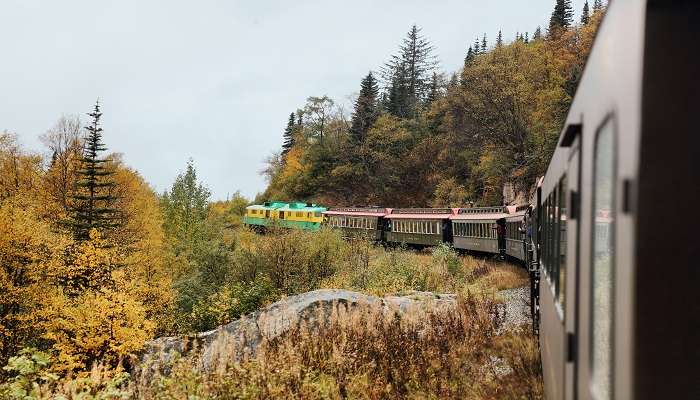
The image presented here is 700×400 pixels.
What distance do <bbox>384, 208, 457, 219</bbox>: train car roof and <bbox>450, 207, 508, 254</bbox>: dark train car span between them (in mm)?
842

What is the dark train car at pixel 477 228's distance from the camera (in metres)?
27.0

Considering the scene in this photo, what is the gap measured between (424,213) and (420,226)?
1578mm

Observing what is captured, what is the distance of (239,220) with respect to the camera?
7138cm

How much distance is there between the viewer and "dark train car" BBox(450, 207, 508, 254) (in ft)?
88.4

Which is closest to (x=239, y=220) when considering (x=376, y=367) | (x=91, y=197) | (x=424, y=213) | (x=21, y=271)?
(x=91, y=197)

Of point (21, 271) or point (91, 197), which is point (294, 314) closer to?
point (21, 271)

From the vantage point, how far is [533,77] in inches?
1806

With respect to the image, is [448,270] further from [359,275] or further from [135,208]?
[135,208]

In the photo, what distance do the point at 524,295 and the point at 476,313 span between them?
5.35m

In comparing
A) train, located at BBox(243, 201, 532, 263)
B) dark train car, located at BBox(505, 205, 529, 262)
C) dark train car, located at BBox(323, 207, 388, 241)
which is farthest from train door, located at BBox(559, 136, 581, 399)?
dark train car, located at BBox(323, 207, 388, 241)

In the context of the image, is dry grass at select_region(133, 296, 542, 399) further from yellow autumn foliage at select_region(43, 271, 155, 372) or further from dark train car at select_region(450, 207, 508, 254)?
dark train car at select_region(450, 207, 508, 254)

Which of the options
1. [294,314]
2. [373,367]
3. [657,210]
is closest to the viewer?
[657,210]

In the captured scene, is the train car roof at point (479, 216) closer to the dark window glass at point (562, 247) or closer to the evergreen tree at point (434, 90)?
the dark window glass at point (562, 247)

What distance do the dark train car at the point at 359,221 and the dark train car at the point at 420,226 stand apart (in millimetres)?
842
